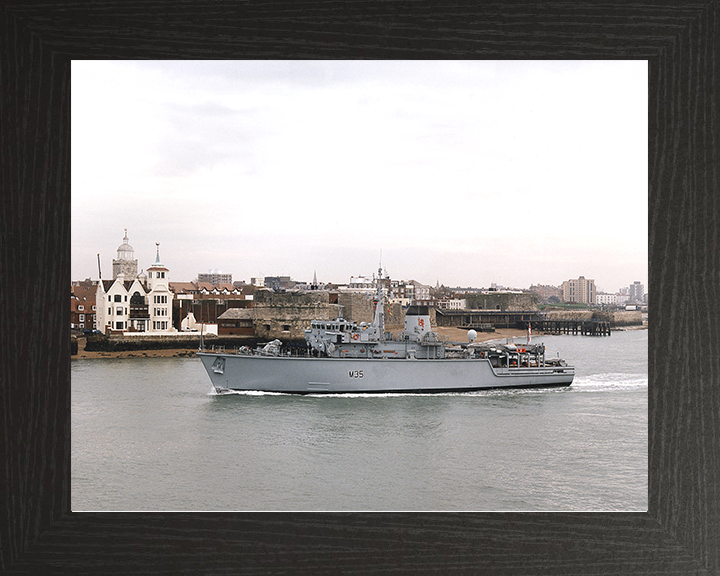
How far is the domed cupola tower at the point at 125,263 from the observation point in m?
8.98

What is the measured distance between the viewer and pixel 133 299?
892 cm

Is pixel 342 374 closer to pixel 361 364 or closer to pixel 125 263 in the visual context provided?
pixel 361 364

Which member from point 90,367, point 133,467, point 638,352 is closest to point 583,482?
point 133,467

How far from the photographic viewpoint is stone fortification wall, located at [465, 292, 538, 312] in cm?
1050

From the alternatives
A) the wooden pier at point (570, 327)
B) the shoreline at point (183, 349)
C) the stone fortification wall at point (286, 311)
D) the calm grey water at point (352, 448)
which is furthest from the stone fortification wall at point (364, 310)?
the wooden pier at point (570, 327)

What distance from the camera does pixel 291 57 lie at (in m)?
1.24

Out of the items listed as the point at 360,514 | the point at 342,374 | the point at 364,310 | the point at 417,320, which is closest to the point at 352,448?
the point at 342,374

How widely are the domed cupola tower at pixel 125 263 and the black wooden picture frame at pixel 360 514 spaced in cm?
797

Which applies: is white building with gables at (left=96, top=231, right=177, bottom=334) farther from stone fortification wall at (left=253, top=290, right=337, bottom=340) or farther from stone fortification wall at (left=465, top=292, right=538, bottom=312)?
stone fortification wall at (left=465, top=292, right=538, bottom=312)

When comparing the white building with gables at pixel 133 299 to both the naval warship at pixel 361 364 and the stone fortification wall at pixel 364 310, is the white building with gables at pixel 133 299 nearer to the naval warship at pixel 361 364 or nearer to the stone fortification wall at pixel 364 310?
the naval warship at pixel 361 364

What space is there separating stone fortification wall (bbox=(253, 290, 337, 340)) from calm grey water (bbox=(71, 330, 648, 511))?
4.34 feet

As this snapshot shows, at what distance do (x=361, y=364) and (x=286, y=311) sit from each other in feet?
6.59

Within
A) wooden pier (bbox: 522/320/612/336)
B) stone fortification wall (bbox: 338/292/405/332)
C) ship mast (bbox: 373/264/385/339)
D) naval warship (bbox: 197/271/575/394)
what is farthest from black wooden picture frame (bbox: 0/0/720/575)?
wooden pier (bbox: 522/320/612/336)

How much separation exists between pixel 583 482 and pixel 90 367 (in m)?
8.14
